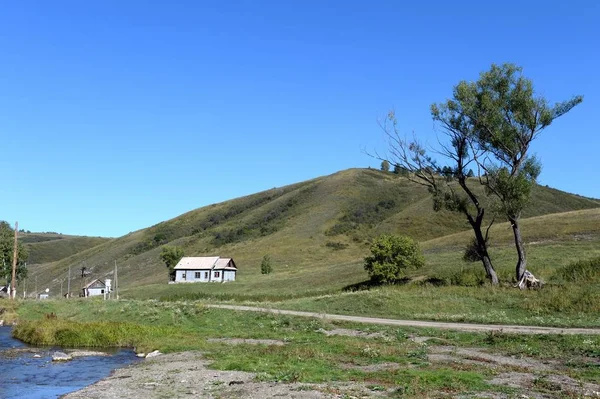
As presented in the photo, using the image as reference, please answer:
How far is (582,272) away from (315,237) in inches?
3936

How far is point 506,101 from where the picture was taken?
47469 mm

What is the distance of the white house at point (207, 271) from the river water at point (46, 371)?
82.1 meters

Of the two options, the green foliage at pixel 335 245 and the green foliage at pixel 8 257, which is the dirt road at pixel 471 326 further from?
the green foliage at pixel 335 245

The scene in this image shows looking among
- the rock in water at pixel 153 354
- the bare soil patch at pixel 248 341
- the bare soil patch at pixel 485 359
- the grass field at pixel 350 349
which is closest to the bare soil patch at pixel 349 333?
the grass field at pixel 350 349

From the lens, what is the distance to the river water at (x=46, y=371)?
20.2 metres

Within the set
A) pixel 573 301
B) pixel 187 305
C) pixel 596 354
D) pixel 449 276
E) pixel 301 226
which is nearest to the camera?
pixel 596 354

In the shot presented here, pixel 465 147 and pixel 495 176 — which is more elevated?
pixel 465 147

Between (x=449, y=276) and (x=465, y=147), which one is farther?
(x=449, y=276)

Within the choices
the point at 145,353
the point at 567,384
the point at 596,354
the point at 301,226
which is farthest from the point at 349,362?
the point at 301,226

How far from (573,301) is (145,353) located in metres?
28.3

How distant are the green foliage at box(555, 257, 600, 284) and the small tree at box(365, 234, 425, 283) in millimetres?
17957

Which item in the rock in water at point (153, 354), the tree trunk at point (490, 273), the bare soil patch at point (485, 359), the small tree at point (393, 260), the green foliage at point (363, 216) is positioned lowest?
the bare soil patch at point (485, 359)

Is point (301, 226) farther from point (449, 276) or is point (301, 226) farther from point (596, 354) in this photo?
point (596, 354)

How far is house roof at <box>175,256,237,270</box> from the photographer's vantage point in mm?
116438
